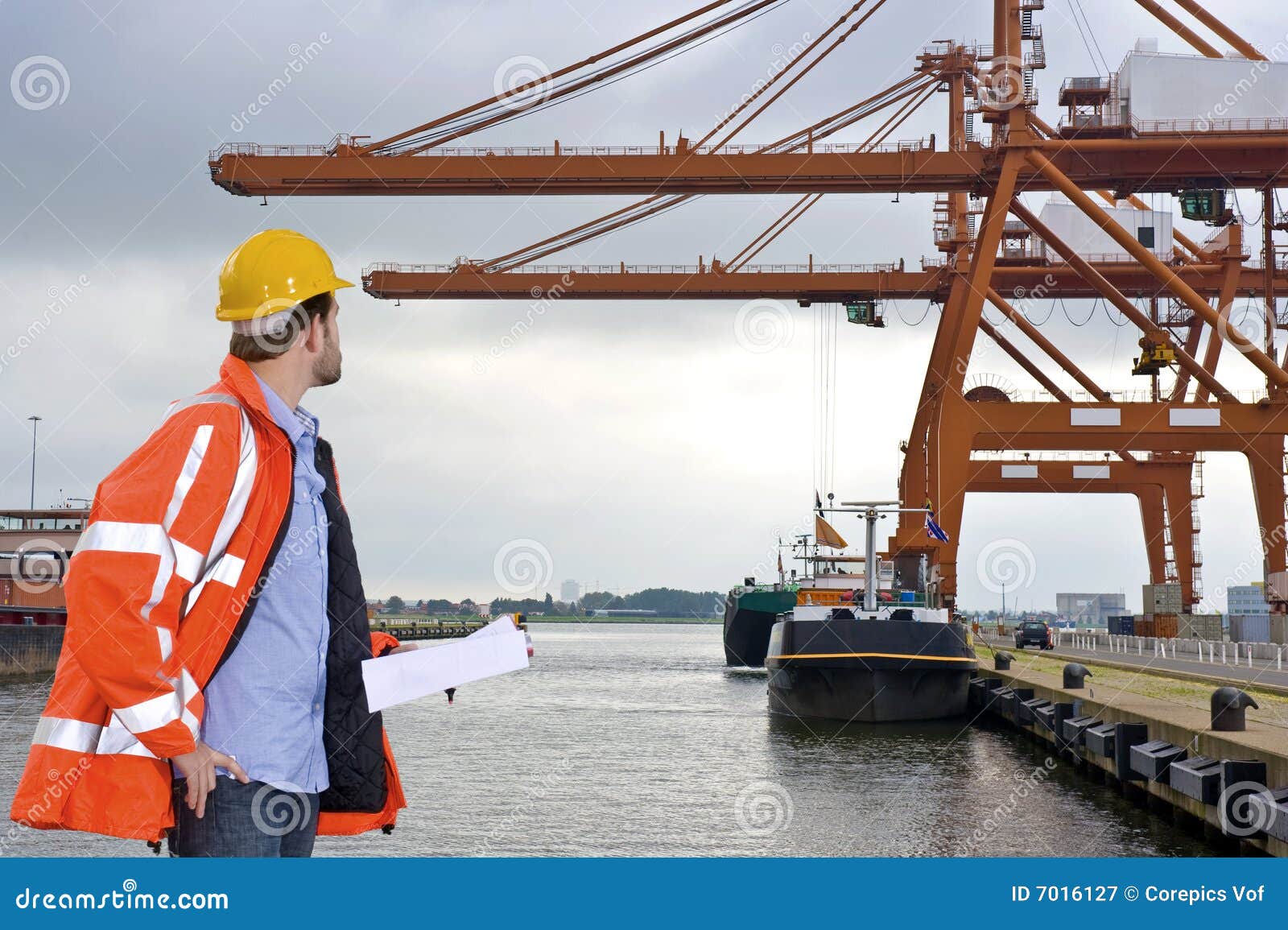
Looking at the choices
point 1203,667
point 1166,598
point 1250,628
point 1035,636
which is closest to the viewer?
point 1203,667

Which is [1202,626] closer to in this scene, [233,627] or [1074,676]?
[1074,676]

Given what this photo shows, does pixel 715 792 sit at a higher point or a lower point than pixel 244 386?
lower

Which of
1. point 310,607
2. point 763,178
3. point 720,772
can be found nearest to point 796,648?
point 720,772

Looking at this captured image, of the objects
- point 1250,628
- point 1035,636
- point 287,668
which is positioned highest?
point 1250,628

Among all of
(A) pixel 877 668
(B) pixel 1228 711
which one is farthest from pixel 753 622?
(B) pixel 1228 711

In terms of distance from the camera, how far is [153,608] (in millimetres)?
2203

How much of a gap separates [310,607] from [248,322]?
0.55 metres

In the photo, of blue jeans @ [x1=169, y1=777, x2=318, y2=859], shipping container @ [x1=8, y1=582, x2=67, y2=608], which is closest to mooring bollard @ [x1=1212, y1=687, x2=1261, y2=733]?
blue jeans @ [x1=169, y1=777, x2=318, y2=859]

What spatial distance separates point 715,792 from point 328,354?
530 inches

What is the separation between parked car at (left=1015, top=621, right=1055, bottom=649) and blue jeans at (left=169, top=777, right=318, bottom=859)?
4395 centimetres

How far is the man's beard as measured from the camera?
2686 mm

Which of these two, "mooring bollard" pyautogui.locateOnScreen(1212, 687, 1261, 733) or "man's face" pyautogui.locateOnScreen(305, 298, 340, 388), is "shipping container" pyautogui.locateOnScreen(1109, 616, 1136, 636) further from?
"man's face" pyautogui.locateOnScreen(305, 298, 340, 388)
